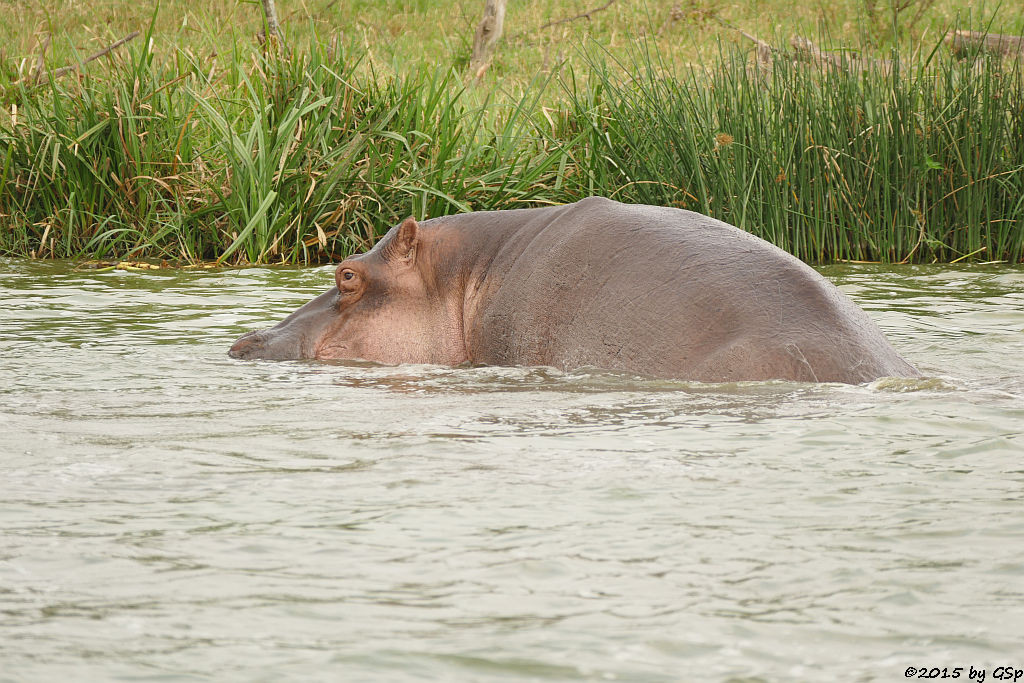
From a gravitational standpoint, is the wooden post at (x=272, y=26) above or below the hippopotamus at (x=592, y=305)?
above

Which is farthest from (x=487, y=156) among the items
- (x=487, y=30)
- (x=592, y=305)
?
(x=487, y=30)

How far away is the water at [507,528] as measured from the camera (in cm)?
191

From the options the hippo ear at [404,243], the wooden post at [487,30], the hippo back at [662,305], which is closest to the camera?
the hippo back at [662,305]

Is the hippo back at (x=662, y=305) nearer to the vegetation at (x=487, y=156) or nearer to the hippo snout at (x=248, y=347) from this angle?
the hippo snout at (x=248, y=347)

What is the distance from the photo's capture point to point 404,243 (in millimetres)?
4922

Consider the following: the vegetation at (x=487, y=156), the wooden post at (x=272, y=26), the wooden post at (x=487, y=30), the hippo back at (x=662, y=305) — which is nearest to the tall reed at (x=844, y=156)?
the vegetation at (x=487, y=156)

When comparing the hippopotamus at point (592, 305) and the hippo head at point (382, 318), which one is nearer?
the hippopotamus at point (592, 305)

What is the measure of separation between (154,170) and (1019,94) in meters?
5.04

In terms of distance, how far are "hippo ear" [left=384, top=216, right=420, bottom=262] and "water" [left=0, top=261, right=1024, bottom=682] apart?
0.66 meters

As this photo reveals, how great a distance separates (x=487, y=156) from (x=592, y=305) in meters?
4.76

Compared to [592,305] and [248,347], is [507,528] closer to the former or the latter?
[592,305]

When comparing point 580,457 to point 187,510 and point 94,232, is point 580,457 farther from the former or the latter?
point 94,232

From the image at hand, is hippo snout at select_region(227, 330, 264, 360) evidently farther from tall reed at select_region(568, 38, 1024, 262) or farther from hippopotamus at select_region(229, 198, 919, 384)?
tall reed at select_region(568, 38, 1024, 262)

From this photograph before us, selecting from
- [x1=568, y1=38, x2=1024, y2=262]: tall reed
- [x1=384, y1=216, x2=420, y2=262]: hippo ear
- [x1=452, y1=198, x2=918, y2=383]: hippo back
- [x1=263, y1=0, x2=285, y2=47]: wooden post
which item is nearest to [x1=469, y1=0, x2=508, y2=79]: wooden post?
[x1=263, y1=0, x2=285, y2=47]: wooden post
